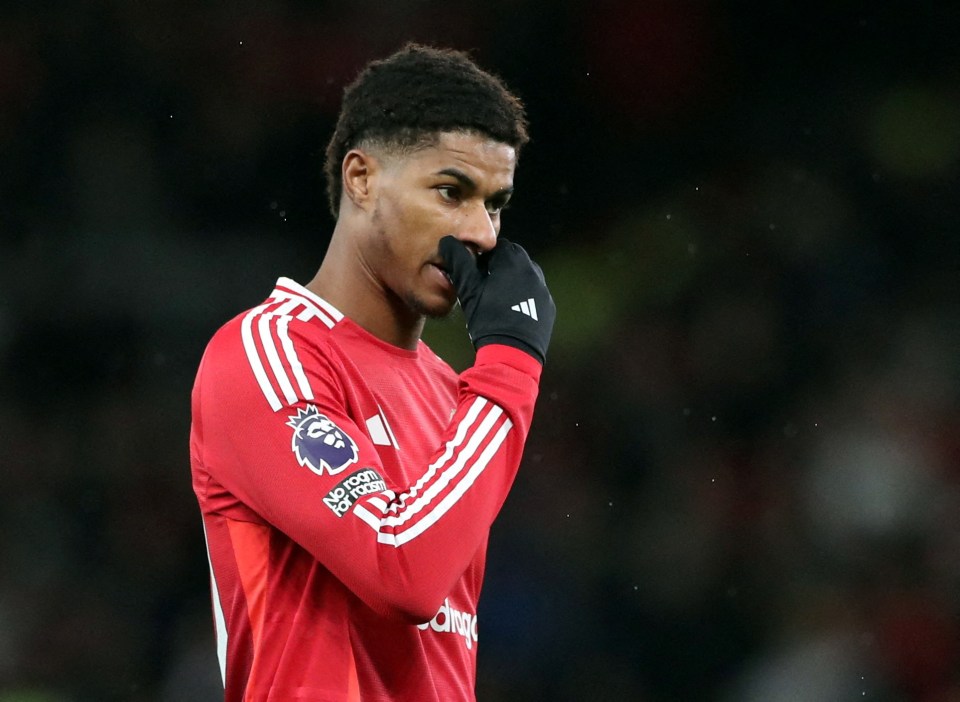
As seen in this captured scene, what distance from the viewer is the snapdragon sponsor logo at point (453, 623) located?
2.09m

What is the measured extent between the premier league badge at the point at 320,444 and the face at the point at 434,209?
14.5 inches

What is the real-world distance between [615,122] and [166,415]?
222cm

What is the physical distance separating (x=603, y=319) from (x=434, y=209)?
3188mm

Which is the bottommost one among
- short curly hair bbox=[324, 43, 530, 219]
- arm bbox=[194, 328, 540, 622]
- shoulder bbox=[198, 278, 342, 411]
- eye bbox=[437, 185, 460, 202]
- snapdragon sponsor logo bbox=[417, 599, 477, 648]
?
snapdragon sponsor logo bbox=[417, 599, 477, 648]

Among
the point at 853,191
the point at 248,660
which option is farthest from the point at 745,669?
the point at 248,660

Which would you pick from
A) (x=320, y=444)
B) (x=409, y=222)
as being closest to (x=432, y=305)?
(x=409, y=222)

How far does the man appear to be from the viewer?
1.82 m

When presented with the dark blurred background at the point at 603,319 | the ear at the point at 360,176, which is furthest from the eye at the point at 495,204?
the dark blurred background at the point at 603,319

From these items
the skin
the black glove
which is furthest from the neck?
the black glove

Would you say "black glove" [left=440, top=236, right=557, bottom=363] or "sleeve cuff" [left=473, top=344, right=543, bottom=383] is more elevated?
"black glove" [left=440, top=236, right=557, bottom=363]

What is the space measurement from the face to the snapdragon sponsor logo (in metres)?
0.49

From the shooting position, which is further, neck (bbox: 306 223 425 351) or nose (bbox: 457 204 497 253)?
neck (bbox: 306 223 425 351)

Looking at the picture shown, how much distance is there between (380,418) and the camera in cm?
213

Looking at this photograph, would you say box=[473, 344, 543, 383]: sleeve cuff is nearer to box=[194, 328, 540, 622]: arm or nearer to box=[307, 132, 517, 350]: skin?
box=[194, 328, 540, 622]: arm
